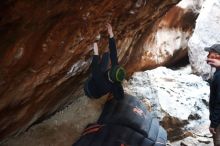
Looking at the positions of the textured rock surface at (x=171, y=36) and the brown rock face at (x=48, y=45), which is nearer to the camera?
the brown rock face at (x=48, y=45)

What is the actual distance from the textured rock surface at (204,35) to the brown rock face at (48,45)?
3136 mm

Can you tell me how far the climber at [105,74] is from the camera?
385 cm

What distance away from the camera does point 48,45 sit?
2.99m

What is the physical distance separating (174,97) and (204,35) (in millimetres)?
2641

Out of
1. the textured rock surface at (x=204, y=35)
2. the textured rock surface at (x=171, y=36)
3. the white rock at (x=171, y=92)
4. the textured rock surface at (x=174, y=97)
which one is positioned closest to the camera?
the textured rock surface at (x=174, y=97)

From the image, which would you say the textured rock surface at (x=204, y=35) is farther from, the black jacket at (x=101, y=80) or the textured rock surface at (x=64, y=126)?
the black jacket at (x=101, y=80)

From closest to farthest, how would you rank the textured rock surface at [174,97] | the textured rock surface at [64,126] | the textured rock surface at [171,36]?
the textured rock surface at [64,126]
the textured rock surface at [174,97]
the textured rock surface at [171,36]

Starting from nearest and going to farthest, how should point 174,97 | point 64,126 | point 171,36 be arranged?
1. point 64,126
2. point 174,97
3. point 171,36

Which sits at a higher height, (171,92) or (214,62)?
(214,62)

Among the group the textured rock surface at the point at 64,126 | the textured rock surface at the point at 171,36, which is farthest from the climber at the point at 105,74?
the textured rock surface at the point at 171,36

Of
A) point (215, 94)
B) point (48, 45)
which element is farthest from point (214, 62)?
point (48, 45)

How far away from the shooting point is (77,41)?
11.3 ft

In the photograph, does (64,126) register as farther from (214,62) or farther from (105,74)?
(214,62)

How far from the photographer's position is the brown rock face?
2.48 meters
